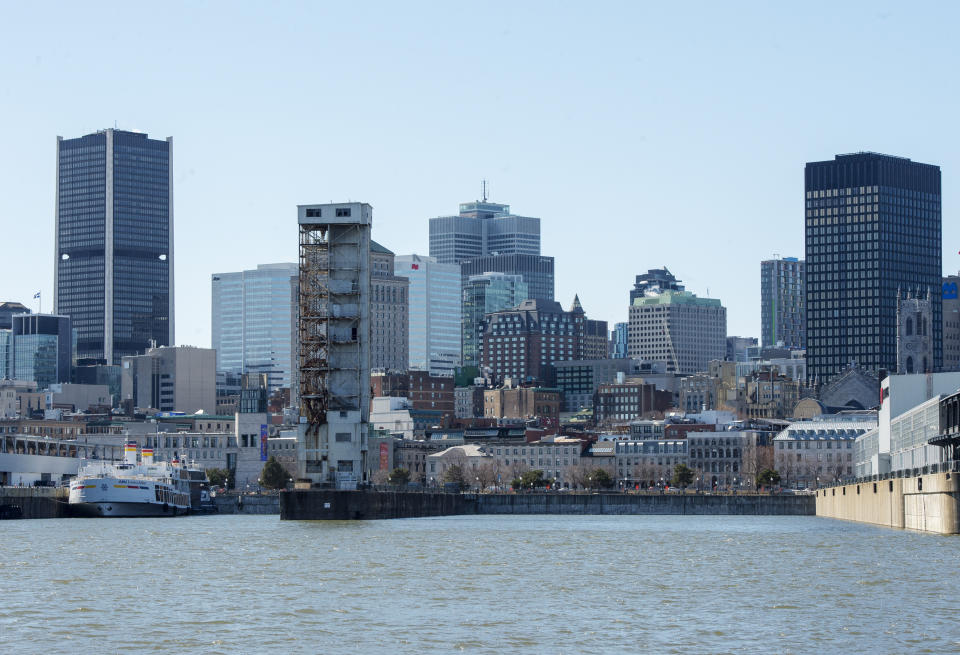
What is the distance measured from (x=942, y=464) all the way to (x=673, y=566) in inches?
1204

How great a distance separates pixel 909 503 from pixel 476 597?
6667 centimetres

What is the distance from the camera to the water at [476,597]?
54.8 metres

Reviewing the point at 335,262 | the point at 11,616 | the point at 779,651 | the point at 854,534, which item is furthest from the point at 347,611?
the point at 335,262

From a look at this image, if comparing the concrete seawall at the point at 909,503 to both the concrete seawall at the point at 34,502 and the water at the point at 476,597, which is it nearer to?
the water at the point at 476,597

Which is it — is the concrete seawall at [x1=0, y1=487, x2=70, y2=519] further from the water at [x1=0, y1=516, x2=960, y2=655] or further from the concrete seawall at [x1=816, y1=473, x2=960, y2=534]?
the concrete seawall at [x1=816, y1=473, x2=960, y2=534]

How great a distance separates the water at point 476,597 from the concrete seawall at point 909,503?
2719 mm

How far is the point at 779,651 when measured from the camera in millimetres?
52344

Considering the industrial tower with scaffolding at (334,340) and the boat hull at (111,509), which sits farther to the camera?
the boat hull at (111,509)

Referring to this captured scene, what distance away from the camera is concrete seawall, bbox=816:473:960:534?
106750 mm

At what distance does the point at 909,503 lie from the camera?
12706cm

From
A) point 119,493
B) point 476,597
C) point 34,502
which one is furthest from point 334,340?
point 476,597

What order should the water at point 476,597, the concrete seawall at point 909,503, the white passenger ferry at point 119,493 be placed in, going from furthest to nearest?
the white passenger ferry at point 119,493, the concrete seawall at point 909,503, the water at point 476,597

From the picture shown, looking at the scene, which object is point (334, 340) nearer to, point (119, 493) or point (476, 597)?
point (119, 493)

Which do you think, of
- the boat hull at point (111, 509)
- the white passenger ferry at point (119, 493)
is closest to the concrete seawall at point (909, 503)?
the white passenger ferry at point (119, 493)
